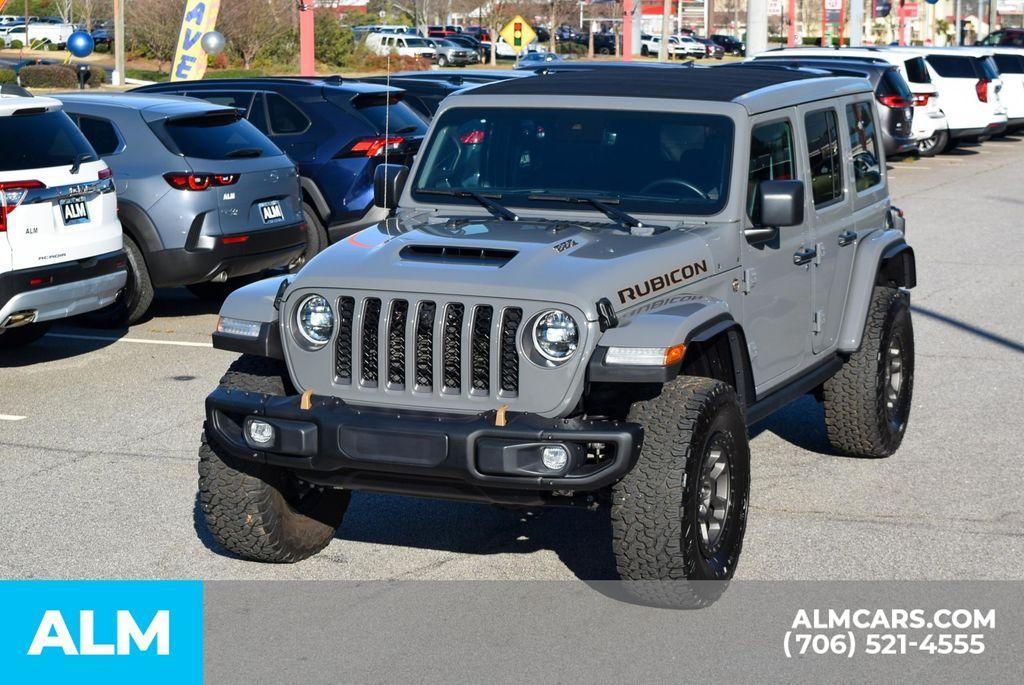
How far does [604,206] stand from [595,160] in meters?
0.29

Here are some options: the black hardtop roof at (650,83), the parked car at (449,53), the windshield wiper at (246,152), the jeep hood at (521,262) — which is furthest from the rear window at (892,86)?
the parked car at (449,53)

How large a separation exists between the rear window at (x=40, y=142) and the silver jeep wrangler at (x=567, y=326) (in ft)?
10.9

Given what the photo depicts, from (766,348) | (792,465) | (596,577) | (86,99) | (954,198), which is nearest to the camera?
(596,577)

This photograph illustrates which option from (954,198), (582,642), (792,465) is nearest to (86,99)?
A: (792,465)

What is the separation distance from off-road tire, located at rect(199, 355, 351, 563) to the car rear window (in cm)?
2807

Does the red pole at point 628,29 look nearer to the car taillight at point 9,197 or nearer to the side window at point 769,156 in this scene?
the car taillight at point 9,197

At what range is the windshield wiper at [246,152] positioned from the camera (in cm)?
1118

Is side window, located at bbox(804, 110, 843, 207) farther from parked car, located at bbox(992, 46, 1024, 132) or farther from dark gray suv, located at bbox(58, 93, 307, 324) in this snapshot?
parked car, located at bbox(992, 46, 1024, 132)

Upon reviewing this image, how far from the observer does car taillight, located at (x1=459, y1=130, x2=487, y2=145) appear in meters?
6.65

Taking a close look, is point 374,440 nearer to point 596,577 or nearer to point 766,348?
point 596,577

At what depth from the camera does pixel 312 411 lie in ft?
17.6

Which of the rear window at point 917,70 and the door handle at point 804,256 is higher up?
the rear window at point 917,70

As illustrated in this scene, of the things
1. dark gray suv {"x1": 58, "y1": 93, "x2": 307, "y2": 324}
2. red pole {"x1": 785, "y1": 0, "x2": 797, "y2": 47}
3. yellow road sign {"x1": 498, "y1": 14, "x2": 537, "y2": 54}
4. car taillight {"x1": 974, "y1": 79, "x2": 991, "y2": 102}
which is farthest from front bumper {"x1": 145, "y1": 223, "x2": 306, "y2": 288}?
red pole {"x1": 785, "y1": 0, "x2": 797, "y2": 47}

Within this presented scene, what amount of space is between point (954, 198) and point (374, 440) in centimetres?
1658
